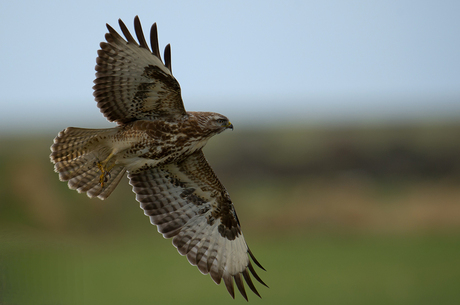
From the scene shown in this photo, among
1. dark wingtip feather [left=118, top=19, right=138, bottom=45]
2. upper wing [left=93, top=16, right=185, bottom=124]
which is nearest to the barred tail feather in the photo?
upper wing [left=93, top=16, right=185, bottom=124]

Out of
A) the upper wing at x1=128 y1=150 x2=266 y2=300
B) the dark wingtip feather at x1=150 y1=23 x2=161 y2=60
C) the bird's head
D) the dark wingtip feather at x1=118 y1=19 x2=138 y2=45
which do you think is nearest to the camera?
the dark wingtip feather at x1=150 y1=23 x2=161 y2=60

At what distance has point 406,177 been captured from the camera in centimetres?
3281

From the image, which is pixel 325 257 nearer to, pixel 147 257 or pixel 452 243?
pixel 452 243

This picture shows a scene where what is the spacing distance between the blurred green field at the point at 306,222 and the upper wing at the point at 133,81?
642 inches

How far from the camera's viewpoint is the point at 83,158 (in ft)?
24.2

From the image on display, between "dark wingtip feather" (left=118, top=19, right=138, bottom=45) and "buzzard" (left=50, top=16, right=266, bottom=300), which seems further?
"buzzard" (left=50, top=16, right=266, bottom=300)

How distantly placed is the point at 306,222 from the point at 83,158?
24.1 m

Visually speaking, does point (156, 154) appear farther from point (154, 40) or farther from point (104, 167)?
point (154, 40)

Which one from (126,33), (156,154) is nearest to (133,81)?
(126,33)

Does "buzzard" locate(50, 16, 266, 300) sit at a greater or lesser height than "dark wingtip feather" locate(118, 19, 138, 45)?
lesser

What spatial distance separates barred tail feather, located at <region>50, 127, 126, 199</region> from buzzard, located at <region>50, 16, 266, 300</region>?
12 millimetres

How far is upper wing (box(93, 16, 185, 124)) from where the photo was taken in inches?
257

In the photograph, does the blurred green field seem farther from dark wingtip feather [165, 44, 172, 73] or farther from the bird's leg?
dark wingtip feather [165, 44, 172, 73]

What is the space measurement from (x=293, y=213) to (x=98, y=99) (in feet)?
78.7
